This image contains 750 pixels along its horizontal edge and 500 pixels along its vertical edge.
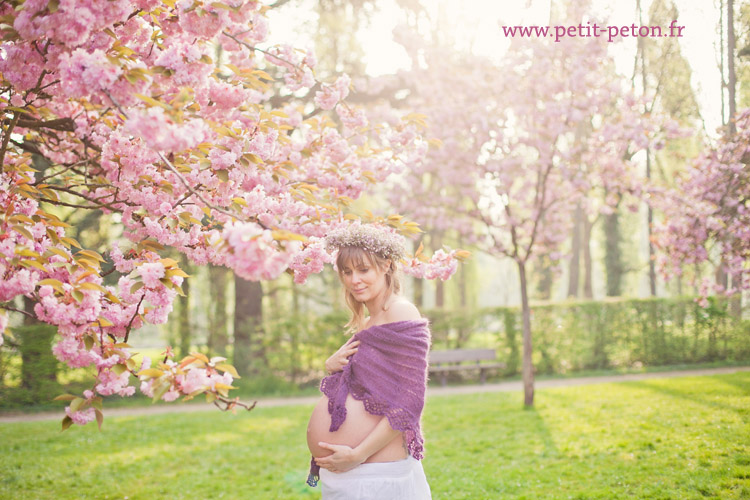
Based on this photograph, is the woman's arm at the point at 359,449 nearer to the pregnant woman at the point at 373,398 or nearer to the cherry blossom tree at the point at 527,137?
the pregnant woman at the point at 373,398

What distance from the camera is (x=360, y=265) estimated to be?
8.70ft

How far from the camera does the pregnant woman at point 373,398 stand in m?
2.47

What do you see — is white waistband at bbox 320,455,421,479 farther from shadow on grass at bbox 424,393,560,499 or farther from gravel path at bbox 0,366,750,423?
gravel path at bbox 0,366,750,423

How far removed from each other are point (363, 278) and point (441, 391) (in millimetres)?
8148

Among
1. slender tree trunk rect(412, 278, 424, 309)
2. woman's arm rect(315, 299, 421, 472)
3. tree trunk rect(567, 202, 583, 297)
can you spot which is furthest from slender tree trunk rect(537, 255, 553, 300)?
woman's arm rect(315, 299, 421, 472)

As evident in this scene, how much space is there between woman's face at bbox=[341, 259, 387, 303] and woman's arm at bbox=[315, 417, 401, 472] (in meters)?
Result: 0.58

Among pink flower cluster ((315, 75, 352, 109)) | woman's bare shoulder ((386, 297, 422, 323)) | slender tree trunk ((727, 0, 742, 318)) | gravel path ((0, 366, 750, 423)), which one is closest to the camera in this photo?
woman's bare shoulder ((386, 297, 422, 323))

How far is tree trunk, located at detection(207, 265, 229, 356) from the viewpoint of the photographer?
11.6 metres

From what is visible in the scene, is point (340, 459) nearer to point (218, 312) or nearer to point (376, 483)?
point (376, 483)

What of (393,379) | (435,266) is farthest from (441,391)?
(393,379)

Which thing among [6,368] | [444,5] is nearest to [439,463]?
[6,368]

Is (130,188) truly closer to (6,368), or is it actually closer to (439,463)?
(439,463)

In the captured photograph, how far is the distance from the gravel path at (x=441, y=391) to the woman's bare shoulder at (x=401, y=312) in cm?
730

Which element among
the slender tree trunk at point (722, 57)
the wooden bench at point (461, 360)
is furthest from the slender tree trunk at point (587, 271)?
the slender tree trunk at point (722, 57)
